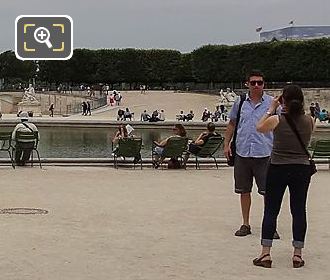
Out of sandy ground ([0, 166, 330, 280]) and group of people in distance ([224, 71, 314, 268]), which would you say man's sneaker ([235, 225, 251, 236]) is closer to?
sandy ground ([0, 166, 330, 280])

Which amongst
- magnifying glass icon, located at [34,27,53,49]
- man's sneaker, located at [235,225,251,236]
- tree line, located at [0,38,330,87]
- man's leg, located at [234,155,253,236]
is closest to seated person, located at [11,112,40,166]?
man's leg, located at [234,155,253,236]

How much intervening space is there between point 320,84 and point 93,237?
200 feet

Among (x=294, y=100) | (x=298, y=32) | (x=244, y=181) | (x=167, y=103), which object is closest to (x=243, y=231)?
(x=244, y=181)

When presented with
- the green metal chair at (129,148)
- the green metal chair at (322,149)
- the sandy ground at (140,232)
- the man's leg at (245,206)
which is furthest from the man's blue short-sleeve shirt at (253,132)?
the green metal chair at (322,149)

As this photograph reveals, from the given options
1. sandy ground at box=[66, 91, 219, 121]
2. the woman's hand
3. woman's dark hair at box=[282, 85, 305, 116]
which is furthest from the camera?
sandy ground at box=[66, 91, 219, 121]

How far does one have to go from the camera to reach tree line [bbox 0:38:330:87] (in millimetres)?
66812

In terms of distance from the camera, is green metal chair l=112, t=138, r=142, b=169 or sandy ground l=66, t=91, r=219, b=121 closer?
green metal chair l=112, t=138, r=142, b=169

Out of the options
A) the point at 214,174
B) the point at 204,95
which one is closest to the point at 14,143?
the point at 214,174

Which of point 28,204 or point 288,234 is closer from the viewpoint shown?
point 288,234

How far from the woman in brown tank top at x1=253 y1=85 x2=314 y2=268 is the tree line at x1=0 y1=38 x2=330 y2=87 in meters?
61.8

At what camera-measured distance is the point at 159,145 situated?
1388 centimetres

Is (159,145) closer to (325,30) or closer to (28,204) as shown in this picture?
(28,204)

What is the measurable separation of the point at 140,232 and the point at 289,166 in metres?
1.89

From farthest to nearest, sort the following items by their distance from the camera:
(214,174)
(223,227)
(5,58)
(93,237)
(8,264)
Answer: (5,58)
(214,174)
(223,227)
(93,237)
(8,264)
